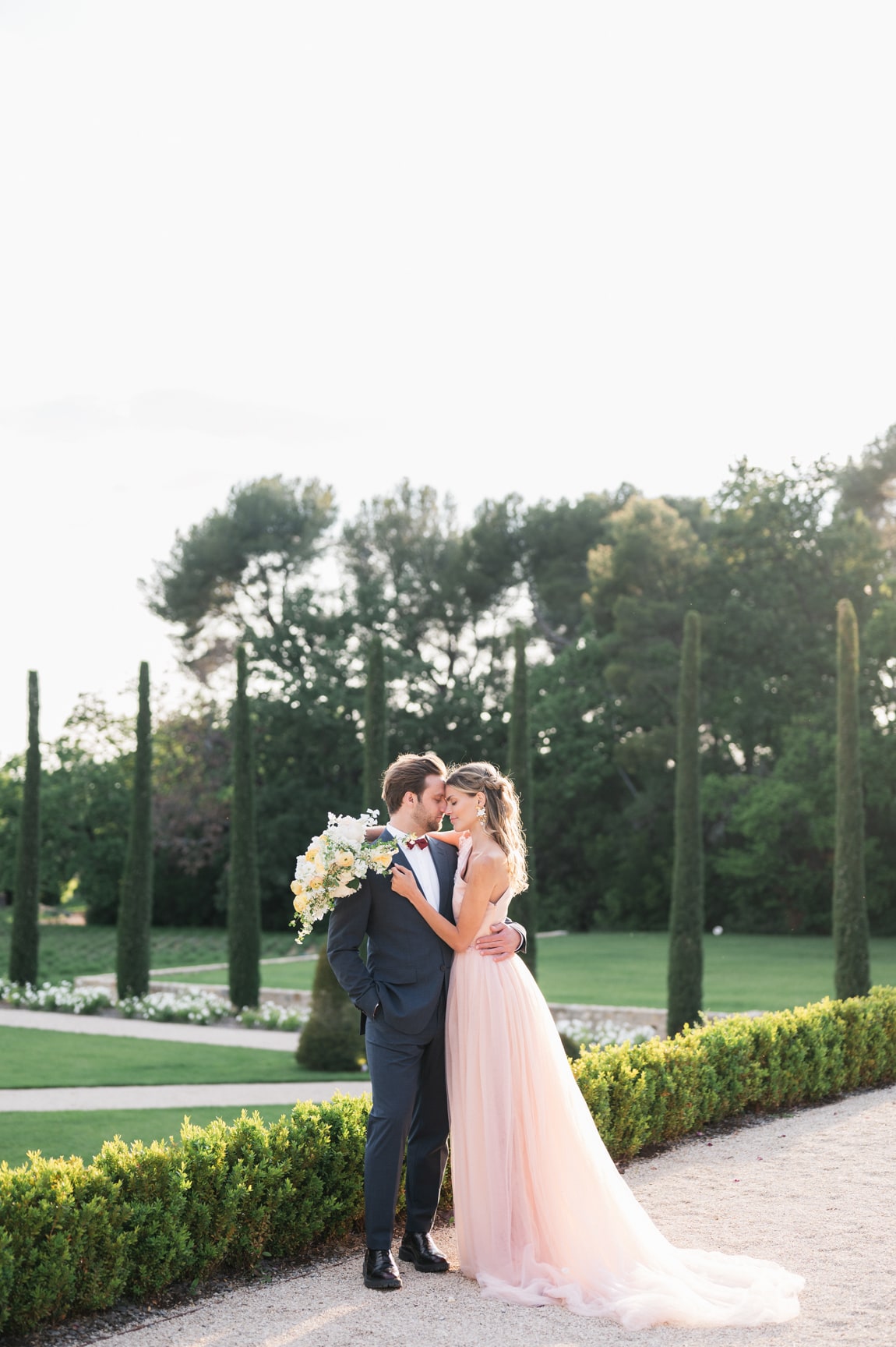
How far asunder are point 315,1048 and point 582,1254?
25.5 feet

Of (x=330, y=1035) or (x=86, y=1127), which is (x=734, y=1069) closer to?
(x=86, y=1127)

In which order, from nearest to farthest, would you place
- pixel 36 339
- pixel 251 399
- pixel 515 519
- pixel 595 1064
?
pixel 595 1064
pixel 36 339
pixel 251 399
pixel 515 519

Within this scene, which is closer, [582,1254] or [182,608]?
[582,1254]

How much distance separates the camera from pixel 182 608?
3516 cm

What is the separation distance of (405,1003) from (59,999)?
1355 centimetres

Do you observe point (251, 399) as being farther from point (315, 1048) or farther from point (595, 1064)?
point (595, 1064)

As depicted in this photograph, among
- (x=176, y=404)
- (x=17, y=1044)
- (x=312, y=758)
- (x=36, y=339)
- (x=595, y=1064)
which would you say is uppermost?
(x=176, y=404)

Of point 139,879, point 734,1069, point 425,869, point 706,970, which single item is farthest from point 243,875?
point 425,869

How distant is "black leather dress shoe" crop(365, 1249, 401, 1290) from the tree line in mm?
20792

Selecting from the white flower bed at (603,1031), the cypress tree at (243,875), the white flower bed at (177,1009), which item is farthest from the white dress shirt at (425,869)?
the cypress tree at (243,875)

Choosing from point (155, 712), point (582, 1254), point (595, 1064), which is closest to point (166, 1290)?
point (582, 1254)

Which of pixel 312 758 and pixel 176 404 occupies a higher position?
pixel 176 404

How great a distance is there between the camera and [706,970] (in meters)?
20.3

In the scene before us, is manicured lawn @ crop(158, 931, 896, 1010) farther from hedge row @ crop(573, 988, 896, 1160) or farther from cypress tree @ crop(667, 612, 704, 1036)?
hedge row @ crop(573, 988, 896, 1160)
